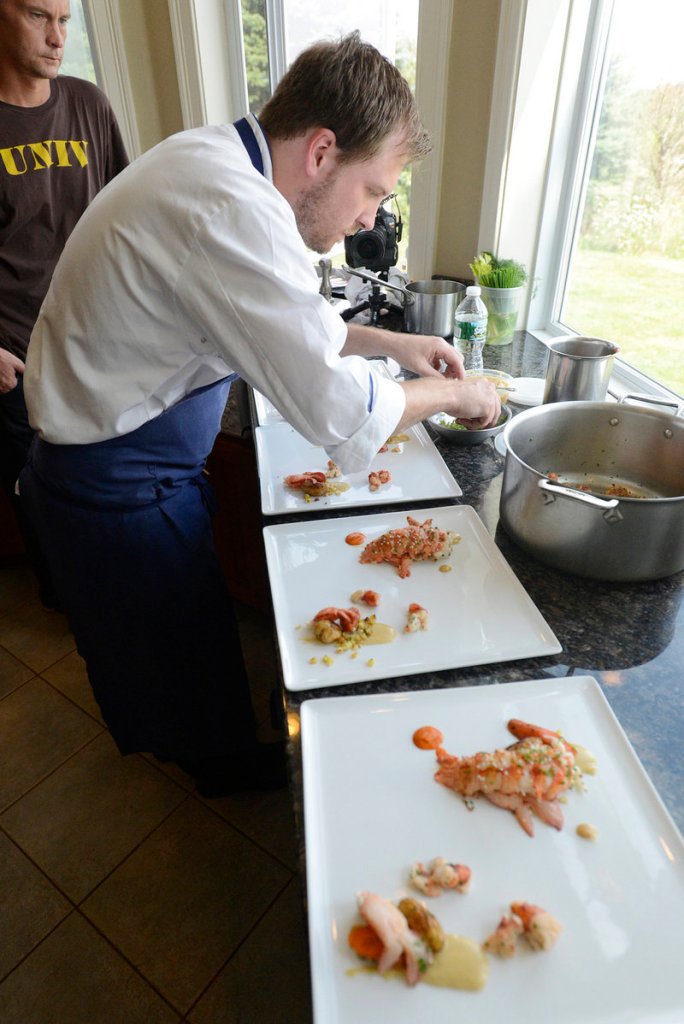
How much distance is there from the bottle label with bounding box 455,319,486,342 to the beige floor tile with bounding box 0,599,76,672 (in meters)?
1.50

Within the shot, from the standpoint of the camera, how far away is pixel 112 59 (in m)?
2.33

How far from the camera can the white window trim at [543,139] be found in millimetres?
1512

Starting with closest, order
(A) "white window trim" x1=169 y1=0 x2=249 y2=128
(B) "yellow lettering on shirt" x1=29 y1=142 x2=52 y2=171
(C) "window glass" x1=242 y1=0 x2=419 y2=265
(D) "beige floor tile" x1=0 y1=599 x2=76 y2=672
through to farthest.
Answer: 1. (B) "yellow lettering on shirt" x1=29 y1=142 x2=52 y2=171
2. (C) "window glass" x1=242 y1=0 x2=419 y2=265
3. (D) "beige floor tile" x1=0 y1=599 x2=76 y2=672
4. (A) "white window trim" x1=169 y1=0 x2=249 y2=128

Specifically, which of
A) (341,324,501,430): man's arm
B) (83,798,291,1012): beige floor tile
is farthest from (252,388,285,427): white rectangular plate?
(83,798,291,1012): beige floor tile

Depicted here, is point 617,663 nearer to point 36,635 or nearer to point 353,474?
point 353,474

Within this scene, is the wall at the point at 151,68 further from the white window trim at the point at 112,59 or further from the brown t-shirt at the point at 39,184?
the brown t-shirt at the point at 39,184

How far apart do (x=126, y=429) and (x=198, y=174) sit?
37cm

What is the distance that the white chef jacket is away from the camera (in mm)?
759

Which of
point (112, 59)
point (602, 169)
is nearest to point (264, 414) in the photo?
point (602, 169)

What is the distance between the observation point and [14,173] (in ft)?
5.22

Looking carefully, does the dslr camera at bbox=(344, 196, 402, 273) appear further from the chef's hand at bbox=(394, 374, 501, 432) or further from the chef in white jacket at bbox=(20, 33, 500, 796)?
the chef's hand at bbox=(394, 374, 501, 432)

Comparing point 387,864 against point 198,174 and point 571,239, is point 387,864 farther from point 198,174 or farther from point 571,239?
point 571,239

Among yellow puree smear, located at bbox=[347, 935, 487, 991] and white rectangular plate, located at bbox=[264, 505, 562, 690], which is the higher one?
white rectangular plate, located at bbox=[264, 505, 562, 690]

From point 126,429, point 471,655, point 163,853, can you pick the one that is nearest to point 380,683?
point 471,655
